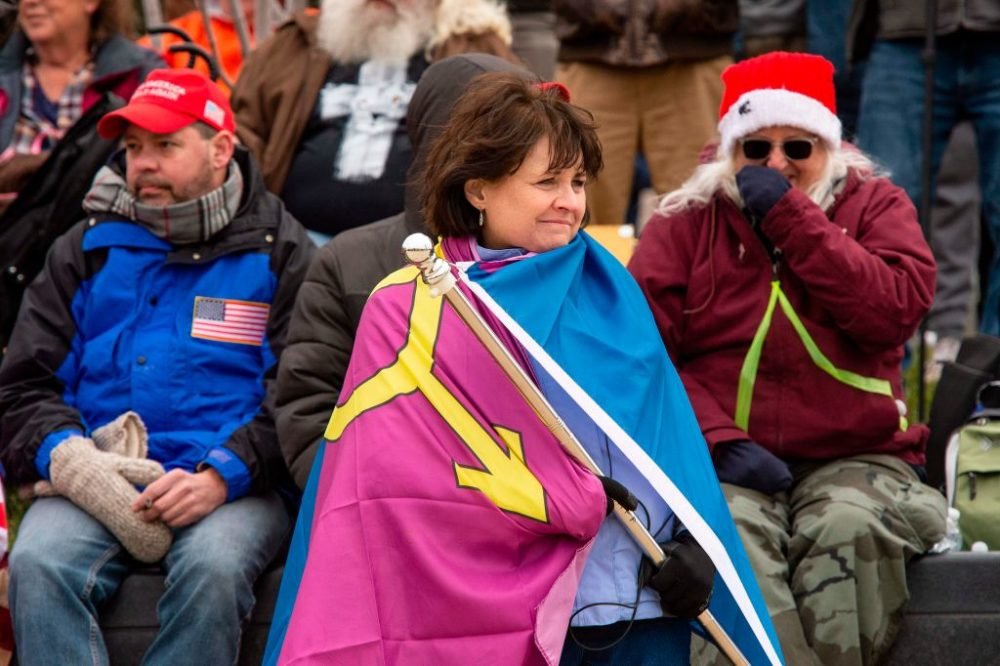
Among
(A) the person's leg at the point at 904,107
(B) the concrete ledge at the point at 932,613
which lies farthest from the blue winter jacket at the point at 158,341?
(A) the person's leg at the point at 904,107

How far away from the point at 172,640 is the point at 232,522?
37 centimetres

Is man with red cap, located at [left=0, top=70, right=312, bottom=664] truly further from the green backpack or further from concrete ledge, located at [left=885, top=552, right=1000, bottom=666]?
the green backpack

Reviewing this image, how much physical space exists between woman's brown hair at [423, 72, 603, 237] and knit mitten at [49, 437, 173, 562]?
1227mm

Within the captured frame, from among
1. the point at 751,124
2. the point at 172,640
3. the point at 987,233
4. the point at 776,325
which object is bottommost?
the point at 987,233

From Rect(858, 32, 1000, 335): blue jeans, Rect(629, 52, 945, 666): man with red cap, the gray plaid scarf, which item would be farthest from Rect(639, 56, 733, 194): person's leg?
the gray plaid scarf

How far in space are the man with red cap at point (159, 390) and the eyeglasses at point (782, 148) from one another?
51.9 inches

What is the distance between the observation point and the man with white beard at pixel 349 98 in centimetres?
586

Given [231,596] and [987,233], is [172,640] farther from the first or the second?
[987,233]

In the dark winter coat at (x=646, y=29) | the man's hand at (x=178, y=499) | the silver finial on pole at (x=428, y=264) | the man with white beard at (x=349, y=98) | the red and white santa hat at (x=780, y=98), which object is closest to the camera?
the silver finial on pole at (x=428, y=264)

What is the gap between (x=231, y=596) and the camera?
14.1 feet

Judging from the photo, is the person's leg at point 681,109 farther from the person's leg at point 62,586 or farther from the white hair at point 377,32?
the person's leg at point 62,586

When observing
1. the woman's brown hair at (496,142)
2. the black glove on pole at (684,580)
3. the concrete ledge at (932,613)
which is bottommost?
the concrete ledge at (932,613)

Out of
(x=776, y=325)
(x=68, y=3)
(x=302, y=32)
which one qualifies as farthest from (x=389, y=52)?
(x=776, y=325)

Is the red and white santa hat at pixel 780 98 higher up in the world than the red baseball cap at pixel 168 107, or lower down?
higher up
